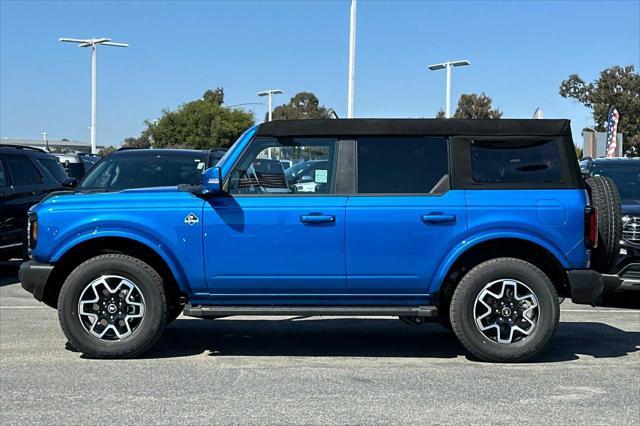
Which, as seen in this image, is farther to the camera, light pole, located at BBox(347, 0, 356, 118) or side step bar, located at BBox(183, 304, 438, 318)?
light pole, located at BBox(347, 0, 356, 118)

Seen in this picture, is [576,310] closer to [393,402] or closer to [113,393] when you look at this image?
[393,402]

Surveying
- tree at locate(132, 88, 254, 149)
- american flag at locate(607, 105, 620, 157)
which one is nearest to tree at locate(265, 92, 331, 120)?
tree at locate(132, 88, 254, 149)

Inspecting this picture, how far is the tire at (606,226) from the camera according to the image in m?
6.15

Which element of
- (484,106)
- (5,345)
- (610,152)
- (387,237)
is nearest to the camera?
(387,237)

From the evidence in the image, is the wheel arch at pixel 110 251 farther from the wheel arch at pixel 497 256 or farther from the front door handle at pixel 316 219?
the wheel arch at pixel 497 256

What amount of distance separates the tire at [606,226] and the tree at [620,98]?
37.7 meters

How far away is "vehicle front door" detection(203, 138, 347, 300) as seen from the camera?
6.00 metres

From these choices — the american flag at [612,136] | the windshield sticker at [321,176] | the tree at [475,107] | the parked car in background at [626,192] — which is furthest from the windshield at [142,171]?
the tree at [475,107]

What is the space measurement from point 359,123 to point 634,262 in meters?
4.14

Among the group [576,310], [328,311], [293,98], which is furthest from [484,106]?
[328,311]

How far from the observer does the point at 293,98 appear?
65312 mm

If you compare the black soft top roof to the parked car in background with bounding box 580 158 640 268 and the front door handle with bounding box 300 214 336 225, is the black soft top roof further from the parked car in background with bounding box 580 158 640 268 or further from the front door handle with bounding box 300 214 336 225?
the parked car in background with bounding box 580 158 640 268

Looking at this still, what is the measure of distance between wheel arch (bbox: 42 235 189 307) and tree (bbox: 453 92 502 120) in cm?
4643

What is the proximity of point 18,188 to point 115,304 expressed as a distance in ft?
19.2
